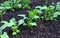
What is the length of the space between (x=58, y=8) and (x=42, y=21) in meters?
0.33

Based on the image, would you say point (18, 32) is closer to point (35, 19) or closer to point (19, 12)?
point (35, 19)

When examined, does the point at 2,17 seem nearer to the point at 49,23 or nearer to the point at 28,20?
the point at 28,20

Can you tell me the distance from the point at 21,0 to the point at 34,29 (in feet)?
3.00

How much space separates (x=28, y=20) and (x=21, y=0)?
2.83ft

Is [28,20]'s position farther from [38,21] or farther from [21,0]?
[21,0]

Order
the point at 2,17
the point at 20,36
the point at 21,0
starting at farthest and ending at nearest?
the point at 21,0, the point at 2,17, the point at 20,36

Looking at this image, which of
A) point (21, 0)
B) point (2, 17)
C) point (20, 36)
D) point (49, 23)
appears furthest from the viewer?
point (21, 0)

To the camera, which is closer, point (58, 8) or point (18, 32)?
point (18, 32)

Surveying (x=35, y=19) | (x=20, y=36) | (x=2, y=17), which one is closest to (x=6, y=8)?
(x=2, y=17)

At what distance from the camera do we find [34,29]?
2.52 m

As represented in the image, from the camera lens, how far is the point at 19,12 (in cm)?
308

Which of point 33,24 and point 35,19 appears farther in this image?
point 35,19

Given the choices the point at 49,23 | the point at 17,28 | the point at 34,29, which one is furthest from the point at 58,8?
the point at 17,28

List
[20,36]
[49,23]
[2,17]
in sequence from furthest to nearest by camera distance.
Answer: [2,17], [49,23], [20,36]
